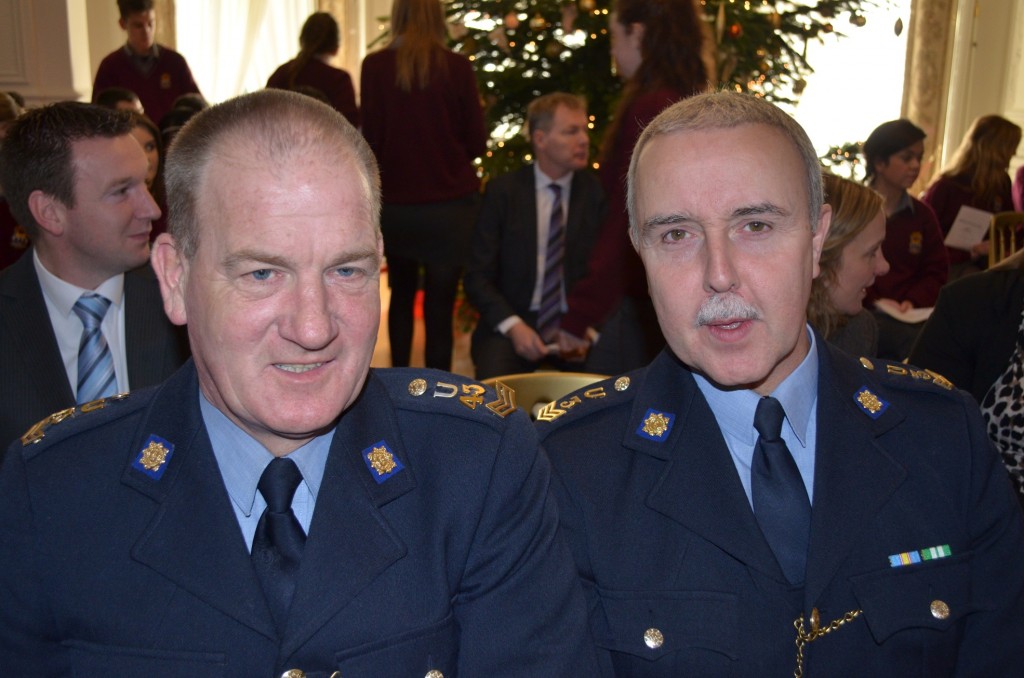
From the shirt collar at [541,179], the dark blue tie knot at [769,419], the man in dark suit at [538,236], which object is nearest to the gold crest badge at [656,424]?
the dark blue tie knot at [769,419]

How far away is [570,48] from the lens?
5.07 m

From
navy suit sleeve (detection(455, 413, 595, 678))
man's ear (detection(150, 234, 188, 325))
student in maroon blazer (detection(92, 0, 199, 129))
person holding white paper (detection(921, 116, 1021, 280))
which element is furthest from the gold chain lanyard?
student in maroon blazer (detection(92, 0, 199, 129))

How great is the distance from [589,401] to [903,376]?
0.57 m

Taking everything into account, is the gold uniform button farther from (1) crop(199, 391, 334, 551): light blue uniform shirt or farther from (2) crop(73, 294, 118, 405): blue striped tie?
(2) crop(73, 294, 118, 405): blue striped tie

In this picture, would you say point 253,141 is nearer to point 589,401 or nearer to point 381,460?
point 381,460

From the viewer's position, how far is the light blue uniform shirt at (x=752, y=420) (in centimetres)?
157

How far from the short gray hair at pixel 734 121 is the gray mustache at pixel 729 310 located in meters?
0.19

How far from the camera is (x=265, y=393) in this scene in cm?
128

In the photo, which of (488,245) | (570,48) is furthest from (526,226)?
(570,48)

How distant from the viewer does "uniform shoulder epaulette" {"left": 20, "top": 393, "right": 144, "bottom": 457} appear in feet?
4.57

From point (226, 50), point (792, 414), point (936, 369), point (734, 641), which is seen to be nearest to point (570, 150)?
point (936, 369)

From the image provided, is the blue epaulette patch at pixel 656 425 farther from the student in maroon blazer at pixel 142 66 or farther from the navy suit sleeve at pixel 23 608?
the student in maroon blazer at pixel 142 66

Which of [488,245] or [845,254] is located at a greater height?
[845,254]

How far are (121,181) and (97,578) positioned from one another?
1.62 m
